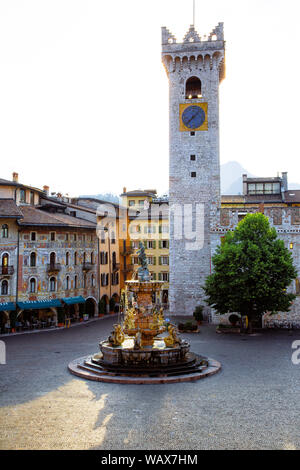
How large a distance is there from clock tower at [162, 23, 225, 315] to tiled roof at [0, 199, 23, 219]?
16.4 meters

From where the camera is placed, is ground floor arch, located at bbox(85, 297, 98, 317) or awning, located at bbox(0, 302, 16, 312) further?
ground floor arch, located at bbox(85, 297, 98, 317)

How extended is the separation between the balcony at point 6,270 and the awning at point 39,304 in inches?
118

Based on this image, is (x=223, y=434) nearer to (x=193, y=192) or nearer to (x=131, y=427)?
(x=131, y=427)

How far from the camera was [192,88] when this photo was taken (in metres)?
49.2

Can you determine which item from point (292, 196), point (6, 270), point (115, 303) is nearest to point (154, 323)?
point (6, 270)

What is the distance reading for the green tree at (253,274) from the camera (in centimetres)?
3341

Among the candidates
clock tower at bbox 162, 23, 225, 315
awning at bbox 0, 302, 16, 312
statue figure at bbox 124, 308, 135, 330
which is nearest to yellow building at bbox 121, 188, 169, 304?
Result: clock tower at bbox 162, 23, 225, 315

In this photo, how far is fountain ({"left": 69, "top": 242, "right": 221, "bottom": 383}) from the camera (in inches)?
822

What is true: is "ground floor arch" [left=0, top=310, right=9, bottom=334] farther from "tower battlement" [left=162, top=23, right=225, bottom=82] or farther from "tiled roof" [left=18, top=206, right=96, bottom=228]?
"tower battlement" [left=162, top=23, right=225, bottom=82]

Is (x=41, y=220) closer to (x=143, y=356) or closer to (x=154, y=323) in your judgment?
(x=154, y=323)

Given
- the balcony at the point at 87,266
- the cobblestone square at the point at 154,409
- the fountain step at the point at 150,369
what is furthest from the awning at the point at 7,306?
the fountain step at the point at 150,369

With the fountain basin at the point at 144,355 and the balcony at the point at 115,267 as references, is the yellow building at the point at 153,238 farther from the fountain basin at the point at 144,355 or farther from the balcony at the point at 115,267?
the fountain basin at the point at 144,355

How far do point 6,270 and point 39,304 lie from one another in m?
4.60
